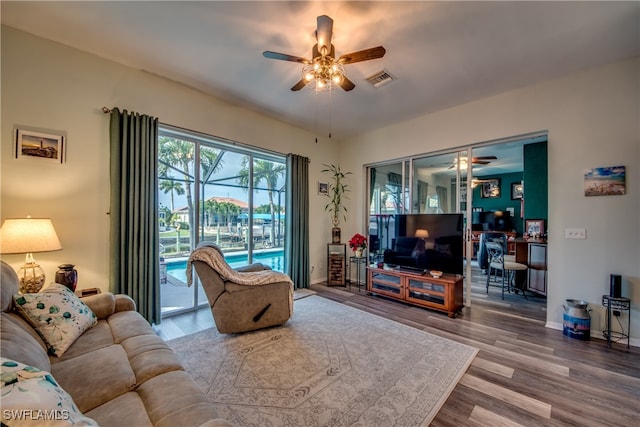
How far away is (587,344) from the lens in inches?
105

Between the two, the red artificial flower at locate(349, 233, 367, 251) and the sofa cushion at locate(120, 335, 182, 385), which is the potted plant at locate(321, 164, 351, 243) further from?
the sofa cushion at locate(120, 335, 182, 385)

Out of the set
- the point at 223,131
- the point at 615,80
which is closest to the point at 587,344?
the point at 615,80

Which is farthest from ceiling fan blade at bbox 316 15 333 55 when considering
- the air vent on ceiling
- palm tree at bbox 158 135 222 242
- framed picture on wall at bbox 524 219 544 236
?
framed picture on wall at bbox 524 219 544 236

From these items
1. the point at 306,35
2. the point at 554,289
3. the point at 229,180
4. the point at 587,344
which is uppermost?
the point at 306,35

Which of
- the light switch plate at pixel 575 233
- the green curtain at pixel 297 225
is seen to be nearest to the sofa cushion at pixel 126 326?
the green curtain at pixel 297 225

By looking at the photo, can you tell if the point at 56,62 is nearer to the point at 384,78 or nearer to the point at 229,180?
the point at 229,180

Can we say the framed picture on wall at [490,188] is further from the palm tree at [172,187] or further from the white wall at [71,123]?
the white wall at [71,123]

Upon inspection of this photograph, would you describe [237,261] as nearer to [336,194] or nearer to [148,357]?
[336,194]

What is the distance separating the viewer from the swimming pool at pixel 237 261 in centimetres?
352

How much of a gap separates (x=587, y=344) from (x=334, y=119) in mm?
4285

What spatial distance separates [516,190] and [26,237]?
10.2 metres

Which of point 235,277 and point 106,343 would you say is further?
point 235,277

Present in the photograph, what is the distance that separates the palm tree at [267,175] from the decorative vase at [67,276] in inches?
91.9
